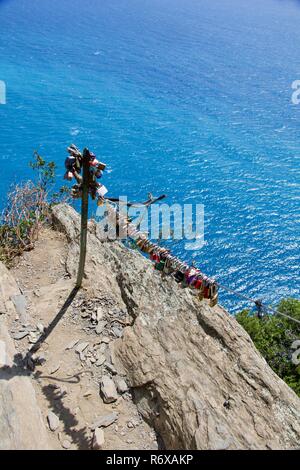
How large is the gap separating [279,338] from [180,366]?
372 inches

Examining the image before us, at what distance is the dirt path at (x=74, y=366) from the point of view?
9.49 m

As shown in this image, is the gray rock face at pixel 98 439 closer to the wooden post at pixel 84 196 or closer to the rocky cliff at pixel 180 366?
the rocky cliff at pixel 180 366

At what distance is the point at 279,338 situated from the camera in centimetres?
1839

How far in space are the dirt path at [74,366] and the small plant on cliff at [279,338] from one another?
8.42 meters

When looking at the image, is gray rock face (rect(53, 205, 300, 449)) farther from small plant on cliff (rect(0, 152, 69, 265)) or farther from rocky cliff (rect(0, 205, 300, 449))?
small plant on cliff (rect(0, 152, 69, 265))

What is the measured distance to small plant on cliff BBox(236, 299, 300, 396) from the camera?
56.4ft

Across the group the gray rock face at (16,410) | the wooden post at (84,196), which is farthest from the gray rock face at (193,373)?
the gray rock face at (16,410)

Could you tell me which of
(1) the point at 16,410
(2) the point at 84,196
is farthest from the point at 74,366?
(2) the point at 84,196

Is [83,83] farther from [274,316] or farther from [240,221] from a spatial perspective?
[274,316]

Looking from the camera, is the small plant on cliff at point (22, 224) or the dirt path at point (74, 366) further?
the small plant on cliff at point (22, 224)

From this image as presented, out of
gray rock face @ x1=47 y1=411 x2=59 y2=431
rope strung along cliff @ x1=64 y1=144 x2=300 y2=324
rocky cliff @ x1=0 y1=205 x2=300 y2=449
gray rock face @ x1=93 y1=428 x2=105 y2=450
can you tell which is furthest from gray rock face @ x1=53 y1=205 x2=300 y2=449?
gray rock face @ x1=47 y1=411 x2=59 y2=431

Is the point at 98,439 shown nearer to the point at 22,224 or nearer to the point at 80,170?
the point at 80,170

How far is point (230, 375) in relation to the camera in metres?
10.6

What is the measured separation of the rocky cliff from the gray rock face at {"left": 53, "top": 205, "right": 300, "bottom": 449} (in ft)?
0.08
